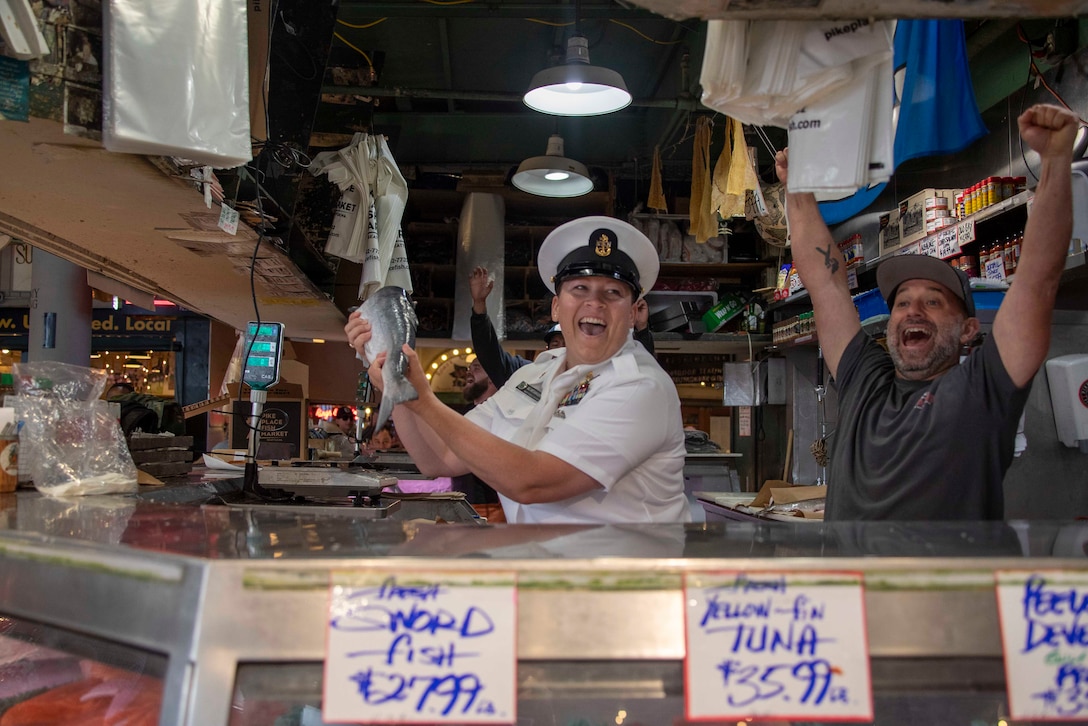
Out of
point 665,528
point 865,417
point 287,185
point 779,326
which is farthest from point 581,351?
Result: point 779,326

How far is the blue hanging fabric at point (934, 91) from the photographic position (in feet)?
12.1

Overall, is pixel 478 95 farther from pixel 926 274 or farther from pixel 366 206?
pixel 926 274

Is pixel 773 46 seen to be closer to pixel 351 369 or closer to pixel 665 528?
pixel 665 528

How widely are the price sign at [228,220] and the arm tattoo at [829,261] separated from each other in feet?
5.61

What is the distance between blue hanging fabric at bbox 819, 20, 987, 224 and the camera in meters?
3.68

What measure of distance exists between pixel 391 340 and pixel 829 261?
115cm

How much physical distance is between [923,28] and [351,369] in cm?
670

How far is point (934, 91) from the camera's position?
3693mm

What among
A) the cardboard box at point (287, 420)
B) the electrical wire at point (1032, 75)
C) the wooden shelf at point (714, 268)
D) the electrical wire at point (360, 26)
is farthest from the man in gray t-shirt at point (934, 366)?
the wooden shelf at point (714, 268)

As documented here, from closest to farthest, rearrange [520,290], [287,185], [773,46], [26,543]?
[26,543] → [773,46] → [287,185] → [520,290]

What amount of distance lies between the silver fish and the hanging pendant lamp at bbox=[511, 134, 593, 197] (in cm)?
414

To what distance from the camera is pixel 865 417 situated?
6.52ft

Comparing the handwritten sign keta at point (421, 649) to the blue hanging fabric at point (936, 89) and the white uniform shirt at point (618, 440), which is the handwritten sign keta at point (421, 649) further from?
the blue hanging fabric at point (936, 89)

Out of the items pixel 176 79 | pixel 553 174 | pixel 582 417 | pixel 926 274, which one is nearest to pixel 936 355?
pixel 926 274
